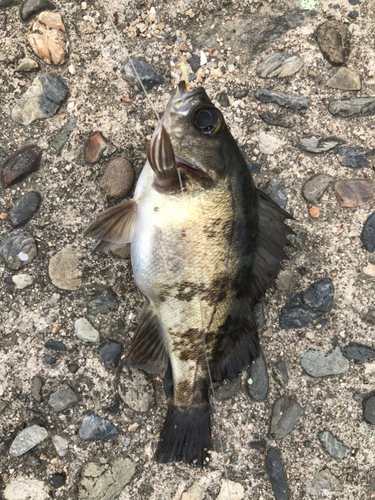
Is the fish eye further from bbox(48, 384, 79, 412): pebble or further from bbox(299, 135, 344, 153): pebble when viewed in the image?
bbox(48, 384, 79, 412): pebble

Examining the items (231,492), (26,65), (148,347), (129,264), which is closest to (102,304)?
(129,264)

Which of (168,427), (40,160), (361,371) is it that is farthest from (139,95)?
(361,371)

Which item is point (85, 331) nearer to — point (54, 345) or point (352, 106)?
point (54, 345)

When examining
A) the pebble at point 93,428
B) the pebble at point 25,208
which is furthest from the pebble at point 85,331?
the pebble at point 25,208

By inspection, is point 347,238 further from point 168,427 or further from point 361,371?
point 168,427

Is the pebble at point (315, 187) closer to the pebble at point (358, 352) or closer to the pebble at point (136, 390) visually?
the pebble at point (358, 352)

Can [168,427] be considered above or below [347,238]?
below
